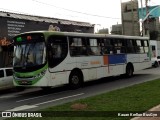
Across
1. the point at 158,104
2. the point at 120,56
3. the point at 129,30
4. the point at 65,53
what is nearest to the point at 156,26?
the point at 129,30

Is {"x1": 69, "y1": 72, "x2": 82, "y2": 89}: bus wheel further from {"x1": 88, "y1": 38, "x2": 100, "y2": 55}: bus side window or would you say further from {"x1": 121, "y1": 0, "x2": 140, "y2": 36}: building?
{"x1": 121, "y1": 0, "x2": 140, "y2": 36}: building

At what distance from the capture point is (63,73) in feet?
53.7

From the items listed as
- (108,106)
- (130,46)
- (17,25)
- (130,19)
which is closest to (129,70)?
(130,46)

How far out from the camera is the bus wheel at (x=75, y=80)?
1706 centimetres

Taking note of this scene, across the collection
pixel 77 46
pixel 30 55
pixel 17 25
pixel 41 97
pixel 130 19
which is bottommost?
pixel 41 97

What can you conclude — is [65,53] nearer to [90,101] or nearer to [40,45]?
[40,45]

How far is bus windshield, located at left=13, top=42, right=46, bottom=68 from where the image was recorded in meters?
15.4

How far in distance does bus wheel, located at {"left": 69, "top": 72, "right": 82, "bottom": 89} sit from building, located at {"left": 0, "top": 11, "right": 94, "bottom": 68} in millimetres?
6247

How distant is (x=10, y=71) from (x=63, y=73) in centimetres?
369

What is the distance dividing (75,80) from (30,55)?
2.93 meters

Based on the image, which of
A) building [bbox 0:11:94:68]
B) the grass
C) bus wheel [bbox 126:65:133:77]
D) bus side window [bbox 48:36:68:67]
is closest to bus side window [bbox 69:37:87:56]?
bus side window [bbox 48:36:68:67]

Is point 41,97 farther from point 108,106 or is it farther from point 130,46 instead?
point 130,46

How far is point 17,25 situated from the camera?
26.7 meters

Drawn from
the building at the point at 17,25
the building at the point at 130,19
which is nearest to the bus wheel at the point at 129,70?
the building at the point at 17,25
